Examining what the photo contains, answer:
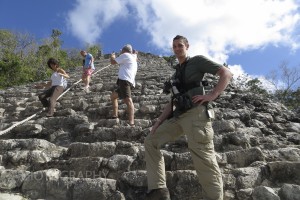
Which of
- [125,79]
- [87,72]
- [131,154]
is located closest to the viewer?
[131,154]

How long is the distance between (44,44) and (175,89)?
99.0 ft

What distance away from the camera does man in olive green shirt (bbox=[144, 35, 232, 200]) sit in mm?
3047

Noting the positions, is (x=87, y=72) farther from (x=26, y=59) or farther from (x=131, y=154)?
(x=26, y=59)

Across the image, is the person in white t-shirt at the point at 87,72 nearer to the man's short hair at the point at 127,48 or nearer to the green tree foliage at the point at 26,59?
the man's short hair at the point at 127,48

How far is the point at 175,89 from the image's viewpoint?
11.2ft

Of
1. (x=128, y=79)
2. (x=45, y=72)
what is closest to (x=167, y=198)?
(x=128, y=79)

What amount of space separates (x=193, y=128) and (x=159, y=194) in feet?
2.42

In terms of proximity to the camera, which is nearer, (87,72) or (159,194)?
(159,194)

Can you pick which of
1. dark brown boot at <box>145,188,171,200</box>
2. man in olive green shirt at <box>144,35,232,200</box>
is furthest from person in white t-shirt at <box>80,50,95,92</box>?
dark brown boot at <box>145,188,171,200</box>

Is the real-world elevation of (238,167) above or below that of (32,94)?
below

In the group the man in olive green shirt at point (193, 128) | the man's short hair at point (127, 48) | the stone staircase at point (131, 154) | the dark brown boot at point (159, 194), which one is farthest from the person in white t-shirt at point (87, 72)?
the dark brown boot at point (159, 194)

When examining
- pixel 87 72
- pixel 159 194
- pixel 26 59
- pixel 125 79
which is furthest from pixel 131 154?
pixel 26 59

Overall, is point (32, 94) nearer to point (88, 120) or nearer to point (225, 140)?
point (88, 120)

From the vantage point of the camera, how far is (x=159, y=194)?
3211 millimetres
